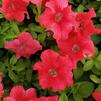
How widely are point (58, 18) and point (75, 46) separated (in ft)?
0.38

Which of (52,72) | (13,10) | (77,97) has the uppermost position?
(13,10)

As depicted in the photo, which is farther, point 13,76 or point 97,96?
point 13,76

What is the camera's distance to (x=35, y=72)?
1364 millimetres

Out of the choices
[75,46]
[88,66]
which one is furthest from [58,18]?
[88,66]

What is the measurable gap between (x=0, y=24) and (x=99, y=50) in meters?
0.41

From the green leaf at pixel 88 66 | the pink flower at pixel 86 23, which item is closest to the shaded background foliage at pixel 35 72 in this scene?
the green leaf at pixel 88 66

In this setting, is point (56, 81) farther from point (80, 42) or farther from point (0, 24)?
point (0, 24)

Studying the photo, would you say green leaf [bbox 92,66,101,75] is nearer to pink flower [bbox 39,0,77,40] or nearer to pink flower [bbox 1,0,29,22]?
pink flower [bbox 39,0,77,40]

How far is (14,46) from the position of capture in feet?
4.29

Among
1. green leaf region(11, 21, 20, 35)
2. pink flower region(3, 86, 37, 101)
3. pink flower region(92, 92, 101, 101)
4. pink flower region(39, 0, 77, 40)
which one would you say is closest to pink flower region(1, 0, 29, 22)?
green leaf region(11, 21, 20, 35)

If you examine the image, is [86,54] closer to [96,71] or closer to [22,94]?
[96,71]

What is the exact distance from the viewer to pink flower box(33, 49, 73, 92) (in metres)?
1.18

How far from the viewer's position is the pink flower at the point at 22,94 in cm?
123

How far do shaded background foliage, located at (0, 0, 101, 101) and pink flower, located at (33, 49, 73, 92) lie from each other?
0.07 metres
